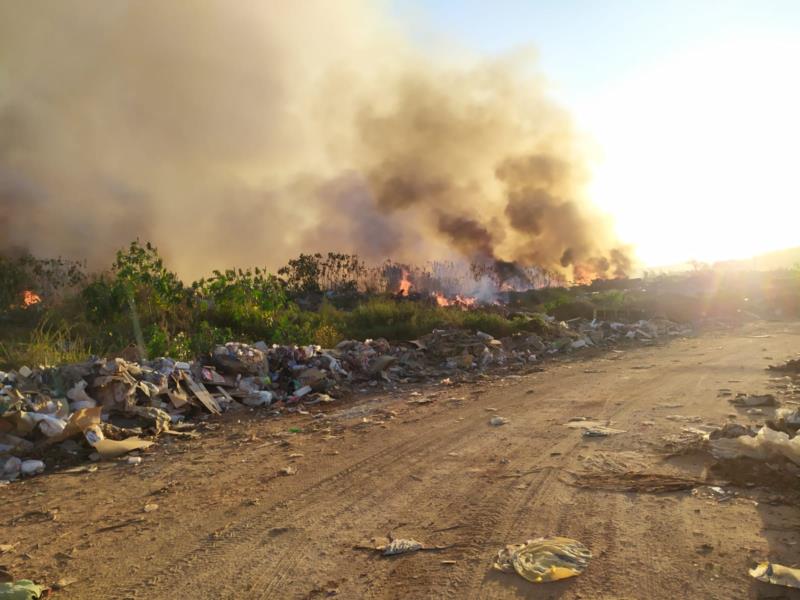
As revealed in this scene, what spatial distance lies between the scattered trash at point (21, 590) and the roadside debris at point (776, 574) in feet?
10.8

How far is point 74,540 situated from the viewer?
3.25m

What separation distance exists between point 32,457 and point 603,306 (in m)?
17.8

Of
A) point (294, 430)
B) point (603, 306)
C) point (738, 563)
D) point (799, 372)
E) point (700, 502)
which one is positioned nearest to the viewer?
point (738, 563)

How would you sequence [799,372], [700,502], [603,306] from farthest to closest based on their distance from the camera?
1. [603,306]
2. [799,372]
3. [700,502]

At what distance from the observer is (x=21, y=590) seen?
8.21ft

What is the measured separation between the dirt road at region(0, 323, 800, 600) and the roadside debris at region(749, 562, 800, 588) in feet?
0.14

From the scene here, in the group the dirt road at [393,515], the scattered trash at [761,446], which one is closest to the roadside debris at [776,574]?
the dirt road at [393,515]

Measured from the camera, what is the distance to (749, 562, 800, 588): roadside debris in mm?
2252

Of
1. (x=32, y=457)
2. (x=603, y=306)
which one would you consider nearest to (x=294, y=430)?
(x=32, y=457)

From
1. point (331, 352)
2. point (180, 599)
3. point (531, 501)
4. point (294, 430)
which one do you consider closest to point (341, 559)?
point (180, 599)

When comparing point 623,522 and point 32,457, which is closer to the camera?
point 623,522

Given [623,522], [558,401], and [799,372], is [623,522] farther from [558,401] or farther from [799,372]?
[799,372]

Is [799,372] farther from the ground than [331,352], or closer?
closer

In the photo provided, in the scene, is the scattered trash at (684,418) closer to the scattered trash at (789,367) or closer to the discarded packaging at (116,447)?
the scattered trash at (789,367)
